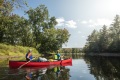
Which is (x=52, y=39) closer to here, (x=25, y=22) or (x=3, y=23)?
(x=25, y=22)

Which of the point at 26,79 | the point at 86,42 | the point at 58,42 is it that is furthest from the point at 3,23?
the point at 86,42

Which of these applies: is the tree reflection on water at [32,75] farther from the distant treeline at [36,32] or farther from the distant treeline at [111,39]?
the distant treeline at [111,39]

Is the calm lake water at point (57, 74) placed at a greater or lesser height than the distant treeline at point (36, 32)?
lesser

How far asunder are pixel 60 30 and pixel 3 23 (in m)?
24.4

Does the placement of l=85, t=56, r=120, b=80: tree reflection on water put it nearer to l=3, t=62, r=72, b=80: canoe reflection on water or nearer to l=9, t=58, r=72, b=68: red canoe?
l=3, t=62, r=72, b=80: canoe reflection on water

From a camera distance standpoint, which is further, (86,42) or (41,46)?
(86,42)

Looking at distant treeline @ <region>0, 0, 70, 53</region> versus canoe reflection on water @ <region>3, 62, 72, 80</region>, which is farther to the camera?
distant treeline @ <region>0, 0, 70, 53</region>

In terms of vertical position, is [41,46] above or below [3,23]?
below

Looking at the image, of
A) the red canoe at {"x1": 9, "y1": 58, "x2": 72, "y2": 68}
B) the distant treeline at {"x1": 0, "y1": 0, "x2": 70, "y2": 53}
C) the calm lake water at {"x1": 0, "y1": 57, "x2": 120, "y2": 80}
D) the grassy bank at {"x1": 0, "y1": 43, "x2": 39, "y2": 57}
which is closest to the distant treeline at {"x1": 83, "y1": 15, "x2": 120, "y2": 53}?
the distant treeline at {"x1": 0, "y1": 0, "x2": 70, "y2": 53}

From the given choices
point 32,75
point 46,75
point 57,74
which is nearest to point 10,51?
point 57,74

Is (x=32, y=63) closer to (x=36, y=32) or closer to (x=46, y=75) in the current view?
(x=46, y=75)

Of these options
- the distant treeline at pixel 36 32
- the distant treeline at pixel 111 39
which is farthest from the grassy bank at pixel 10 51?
the distant treeline at pixel 111 39

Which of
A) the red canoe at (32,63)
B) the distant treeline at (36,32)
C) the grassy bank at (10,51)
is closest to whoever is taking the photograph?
the red canoe at (32,63)

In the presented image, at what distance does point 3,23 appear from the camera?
6462cm
